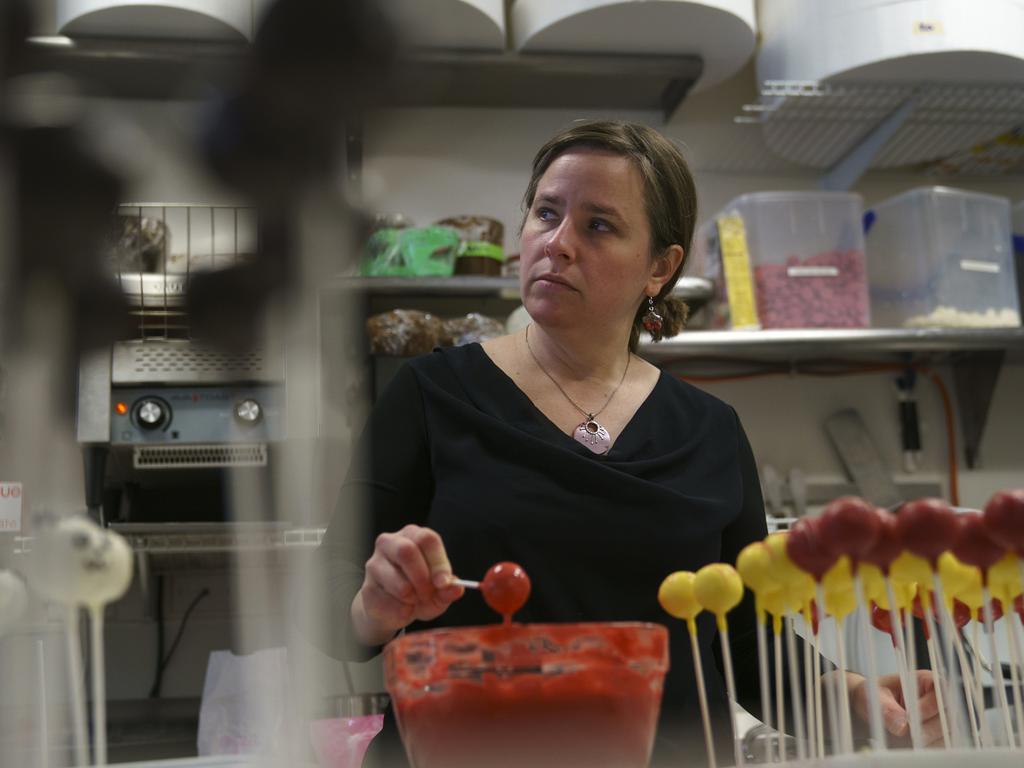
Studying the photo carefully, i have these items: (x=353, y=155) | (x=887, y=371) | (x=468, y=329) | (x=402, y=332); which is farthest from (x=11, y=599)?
(x=887, y=371)

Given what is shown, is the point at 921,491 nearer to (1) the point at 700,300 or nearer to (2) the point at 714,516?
(1) the point at 700,300

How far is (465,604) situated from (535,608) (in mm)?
72

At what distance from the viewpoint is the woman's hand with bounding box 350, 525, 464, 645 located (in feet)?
1.98

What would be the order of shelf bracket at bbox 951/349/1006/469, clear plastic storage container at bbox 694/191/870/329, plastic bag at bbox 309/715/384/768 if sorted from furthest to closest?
A: shelf bracket at bbox 951/349/1006/469 < clear plastic storage container at bbox 694/191/870/329 < plastic bag at bbox 309/715/384/768

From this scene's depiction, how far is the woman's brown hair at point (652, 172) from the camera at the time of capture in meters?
1.22

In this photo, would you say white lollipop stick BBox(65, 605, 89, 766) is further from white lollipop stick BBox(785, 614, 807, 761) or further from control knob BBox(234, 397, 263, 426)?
white lollipop stick BBox(785, 614, 807, 761)

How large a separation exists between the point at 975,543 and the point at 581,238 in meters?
0.71

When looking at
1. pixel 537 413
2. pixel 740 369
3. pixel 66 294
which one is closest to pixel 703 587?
pixel 66 294

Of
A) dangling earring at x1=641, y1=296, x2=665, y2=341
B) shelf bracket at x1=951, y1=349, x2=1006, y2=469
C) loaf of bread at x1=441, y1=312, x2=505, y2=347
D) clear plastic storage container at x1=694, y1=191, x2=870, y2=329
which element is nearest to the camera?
dangling earring at x1=641, y1=296, x2=665, y2=341

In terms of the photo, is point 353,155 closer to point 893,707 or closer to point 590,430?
point 893,707

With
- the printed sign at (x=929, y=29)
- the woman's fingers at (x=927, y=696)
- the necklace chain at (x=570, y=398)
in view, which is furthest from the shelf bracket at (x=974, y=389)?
the woman's fingers at (x=927, y=696)

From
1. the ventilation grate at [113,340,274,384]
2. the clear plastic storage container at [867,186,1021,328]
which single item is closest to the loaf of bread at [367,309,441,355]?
the clear plastic storage container at [867,186,1021,328]

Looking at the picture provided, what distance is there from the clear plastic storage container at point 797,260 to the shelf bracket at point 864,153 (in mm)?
172

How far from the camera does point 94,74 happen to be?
216mm
